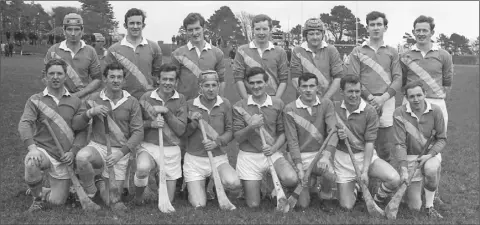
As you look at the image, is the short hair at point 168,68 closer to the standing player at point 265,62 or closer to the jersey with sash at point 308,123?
the standing player at point 265,62

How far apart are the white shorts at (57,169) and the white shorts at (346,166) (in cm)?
352

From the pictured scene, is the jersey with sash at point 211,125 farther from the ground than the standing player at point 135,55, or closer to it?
closer to it

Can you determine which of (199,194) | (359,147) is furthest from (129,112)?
(359,147)

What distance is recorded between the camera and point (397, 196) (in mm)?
5902

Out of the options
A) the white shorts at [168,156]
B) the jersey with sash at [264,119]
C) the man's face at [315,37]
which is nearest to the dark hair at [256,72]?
the jersey with sash at [264,119]

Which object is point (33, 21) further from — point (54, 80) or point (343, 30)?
point (54, 80)

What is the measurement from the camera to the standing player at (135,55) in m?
6.71

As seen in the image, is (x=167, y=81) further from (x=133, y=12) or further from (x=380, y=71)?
(x=380, y=71)

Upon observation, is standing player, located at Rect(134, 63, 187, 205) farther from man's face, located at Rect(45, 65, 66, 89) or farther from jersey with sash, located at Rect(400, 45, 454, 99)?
jersey with sash, located at Rect(400, 45, 454, 99)

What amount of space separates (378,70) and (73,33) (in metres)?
4.23

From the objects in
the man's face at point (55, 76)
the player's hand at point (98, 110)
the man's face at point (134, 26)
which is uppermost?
the man's face at point (134, 26)

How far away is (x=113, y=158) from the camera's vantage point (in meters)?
5.96

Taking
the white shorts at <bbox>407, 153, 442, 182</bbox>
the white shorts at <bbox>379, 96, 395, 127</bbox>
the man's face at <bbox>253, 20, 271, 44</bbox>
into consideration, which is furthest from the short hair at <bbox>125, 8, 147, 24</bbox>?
the white shorts at <bbox>407, 153, 442, 182</bbox>

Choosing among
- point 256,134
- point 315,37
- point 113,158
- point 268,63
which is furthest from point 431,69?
point 113,158
